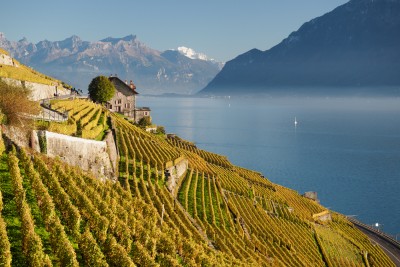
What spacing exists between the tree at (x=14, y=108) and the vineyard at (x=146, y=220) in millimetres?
3257

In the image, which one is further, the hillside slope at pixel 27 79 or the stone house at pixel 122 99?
the stone house at pixel 122 99

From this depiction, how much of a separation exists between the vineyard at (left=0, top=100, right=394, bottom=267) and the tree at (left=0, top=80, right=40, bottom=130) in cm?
326

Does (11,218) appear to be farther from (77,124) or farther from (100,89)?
(100,89)

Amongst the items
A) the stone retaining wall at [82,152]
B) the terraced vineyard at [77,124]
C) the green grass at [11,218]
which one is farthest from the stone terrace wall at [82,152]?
the green grass at [11,218]

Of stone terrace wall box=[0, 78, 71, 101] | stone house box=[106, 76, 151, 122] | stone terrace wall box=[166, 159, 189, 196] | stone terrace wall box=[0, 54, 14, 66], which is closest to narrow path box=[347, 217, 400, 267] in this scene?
stone terrace wall box=[166, 159, 189, 196]

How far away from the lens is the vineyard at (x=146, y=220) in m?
22.5

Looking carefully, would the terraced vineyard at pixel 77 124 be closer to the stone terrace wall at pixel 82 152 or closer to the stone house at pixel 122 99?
the stone terrace wall at pixel 82 152

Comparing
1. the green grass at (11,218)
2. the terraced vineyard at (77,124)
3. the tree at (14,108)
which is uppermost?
the tree at (14,108)

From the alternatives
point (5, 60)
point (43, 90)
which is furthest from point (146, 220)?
point (5, 60)

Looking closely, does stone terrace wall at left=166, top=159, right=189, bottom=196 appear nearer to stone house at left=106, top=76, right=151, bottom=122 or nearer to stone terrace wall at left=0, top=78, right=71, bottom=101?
stone terrace wall at left=0, top=78, right=71, bottom=101

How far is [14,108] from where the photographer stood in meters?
35.9

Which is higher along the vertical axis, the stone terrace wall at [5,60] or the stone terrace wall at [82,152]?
the stone terrace wall at [5,60]

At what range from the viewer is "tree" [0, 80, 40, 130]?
117 feet

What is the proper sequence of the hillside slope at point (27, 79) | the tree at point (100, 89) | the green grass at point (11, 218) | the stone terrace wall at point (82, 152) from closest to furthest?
1. the green grass at point (11, 218)
2. the stone terrace wall at point (82, 152)
3. the hillside slope at point (27, 79)
4. the tree at point (100, 89)
